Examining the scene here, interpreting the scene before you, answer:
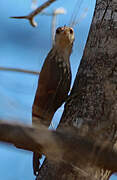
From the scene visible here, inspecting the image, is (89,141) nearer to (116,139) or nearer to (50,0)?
(116,139)

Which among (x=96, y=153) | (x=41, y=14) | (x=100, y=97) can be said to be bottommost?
(x=100, y=97)

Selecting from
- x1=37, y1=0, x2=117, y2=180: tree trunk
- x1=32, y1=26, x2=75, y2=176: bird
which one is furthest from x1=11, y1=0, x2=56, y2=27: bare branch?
x1=37, y1=0, x2=117, y2=180: tree trunk

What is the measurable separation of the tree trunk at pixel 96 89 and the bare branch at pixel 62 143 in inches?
43.6

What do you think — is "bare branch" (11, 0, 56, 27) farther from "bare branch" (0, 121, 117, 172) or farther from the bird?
"bare branch" (0, 121, 117, 172)

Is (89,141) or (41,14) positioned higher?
(41,14)

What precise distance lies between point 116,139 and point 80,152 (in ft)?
4.54

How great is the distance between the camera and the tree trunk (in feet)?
8.24

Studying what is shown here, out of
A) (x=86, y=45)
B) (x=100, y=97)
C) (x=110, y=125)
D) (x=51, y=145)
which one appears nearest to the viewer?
(x=51, y=145)

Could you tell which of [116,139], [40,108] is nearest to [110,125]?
[116,139]

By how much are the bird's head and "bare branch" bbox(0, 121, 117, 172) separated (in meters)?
2.39

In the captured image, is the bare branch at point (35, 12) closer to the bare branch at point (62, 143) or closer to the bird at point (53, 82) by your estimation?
the bird at point (53, 82)

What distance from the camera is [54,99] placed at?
10.6 feet

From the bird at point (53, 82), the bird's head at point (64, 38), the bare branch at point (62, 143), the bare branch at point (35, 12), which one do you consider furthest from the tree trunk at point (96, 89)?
the bare branch at point (62, 143)

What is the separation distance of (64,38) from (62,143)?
252 centimetres
